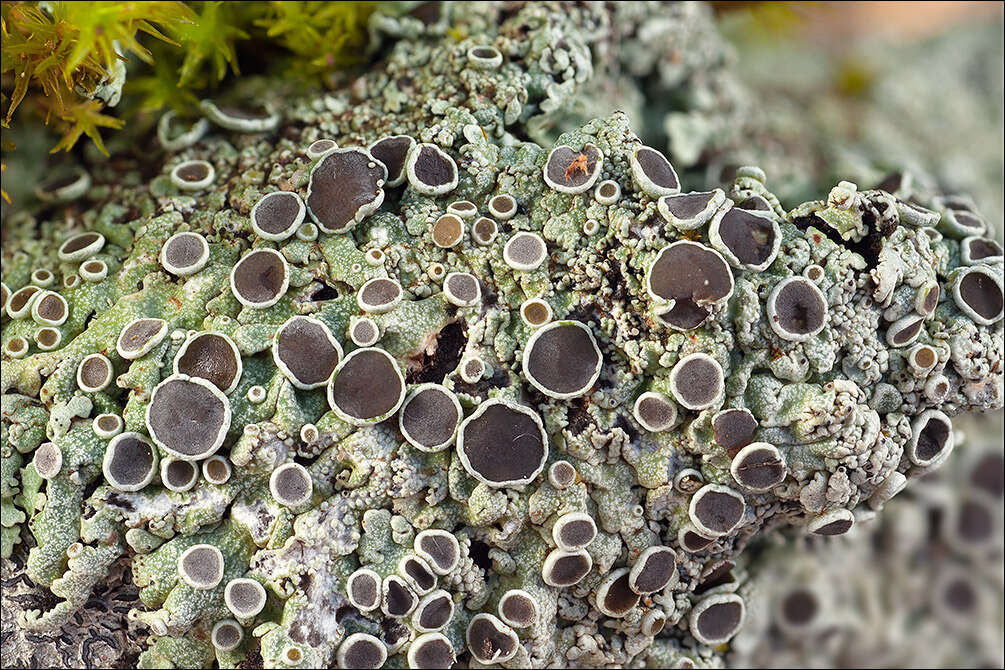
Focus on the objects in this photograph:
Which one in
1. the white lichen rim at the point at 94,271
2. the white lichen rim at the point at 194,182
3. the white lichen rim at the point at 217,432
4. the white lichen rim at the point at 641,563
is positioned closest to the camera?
the white lichen rim at the point at 217,432

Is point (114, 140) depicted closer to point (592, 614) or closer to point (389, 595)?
point (389, 595)

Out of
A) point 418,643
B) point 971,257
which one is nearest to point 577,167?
point 971,257

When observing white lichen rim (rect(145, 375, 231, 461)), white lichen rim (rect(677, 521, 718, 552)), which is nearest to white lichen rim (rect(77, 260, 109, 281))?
white lichen rim (rect(145, 375, 231, 461))

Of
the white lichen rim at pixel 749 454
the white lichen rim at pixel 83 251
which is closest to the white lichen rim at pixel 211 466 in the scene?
the white lichen rim at pixel 83 251

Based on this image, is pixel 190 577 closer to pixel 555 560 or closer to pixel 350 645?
pixel 350 645

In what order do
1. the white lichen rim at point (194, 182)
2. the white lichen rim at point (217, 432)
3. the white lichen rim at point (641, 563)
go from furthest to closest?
the white lichen rim at point (194, 182)
the white lichen rim at point (641, 563)
the white lichen rim at point (217, 432)

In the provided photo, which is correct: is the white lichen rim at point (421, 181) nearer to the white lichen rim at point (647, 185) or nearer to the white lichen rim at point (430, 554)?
the white lichen rim at point (647, 185)

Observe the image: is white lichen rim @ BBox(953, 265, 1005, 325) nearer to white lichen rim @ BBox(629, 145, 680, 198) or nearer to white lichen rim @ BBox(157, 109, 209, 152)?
white lichen rim @ BBox(629, 145, 680, 198)
